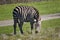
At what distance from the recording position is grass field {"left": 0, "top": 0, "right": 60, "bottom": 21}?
87.2 inches

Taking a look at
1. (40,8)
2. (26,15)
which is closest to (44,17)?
(40,8)

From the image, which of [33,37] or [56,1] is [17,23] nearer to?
[33,37]

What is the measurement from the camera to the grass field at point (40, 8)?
7.27 feet

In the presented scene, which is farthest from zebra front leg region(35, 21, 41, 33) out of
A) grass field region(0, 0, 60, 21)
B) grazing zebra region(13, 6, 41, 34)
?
grass field region(0, 0, 60, 21)

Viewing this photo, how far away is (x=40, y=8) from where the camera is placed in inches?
94.7

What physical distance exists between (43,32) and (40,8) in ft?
1.01

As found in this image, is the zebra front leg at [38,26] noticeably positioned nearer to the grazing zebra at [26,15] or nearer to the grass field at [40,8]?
the grazing zebra at [26,15]

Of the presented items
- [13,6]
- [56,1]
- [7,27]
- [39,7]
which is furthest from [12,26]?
[56,1]

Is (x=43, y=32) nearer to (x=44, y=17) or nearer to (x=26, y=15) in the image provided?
(x=44, y=17)

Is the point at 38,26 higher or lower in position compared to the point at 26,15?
lower

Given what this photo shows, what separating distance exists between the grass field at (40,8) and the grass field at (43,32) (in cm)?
13

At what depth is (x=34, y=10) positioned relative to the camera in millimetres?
2377

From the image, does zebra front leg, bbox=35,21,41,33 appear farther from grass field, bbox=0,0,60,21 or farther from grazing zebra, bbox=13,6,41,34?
grass field, bbox=0,0,60,21

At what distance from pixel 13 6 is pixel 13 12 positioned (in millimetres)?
75
